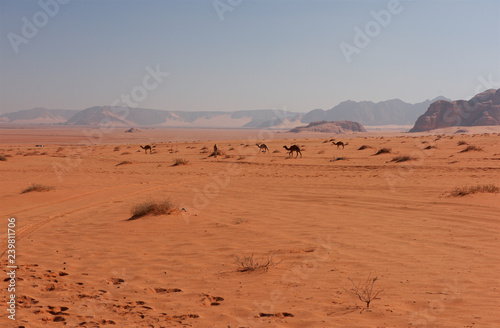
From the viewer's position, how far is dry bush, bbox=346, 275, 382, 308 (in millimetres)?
4875

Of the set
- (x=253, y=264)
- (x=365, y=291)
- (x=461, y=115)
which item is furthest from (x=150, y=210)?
(x=461, y=115)

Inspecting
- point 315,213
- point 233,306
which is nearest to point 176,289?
point 233,306

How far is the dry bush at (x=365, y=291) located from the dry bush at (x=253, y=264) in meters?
1.35

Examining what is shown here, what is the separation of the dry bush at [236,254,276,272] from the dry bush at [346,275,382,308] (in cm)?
135

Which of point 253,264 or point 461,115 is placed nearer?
point 253,264

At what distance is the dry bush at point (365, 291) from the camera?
192 inches

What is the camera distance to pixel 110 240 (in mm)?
8406

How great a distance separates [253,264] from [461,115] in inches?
5843

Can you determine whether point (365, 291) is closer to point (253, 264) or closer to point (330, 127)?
point (253, 264)

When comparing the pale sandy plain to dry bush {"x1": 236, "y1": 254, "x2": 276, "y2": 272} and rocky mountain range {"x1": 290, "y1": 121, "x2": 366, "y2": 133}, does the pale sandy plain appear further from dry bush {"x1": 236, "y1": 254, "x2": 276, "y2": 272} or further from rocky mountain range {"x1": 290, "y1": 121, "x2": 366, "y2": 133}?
rocky mountain range {"x1": 290, "y1": 121, "x2": 366, "y2": 133}

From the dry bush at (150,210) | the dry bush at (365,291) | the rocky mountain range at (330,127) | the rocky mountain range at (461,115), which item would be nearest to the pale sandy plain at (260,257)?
the dry bush at (365,291)

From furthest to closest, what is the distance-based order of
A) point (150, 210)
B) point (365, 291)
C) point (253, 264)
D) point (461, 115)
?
point (461, 115), point (150, 210), point (253, 264), point (365, 291)

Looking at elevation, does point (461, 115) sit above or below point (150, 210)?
above

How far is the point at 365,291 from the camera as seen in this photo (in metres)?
5.01
